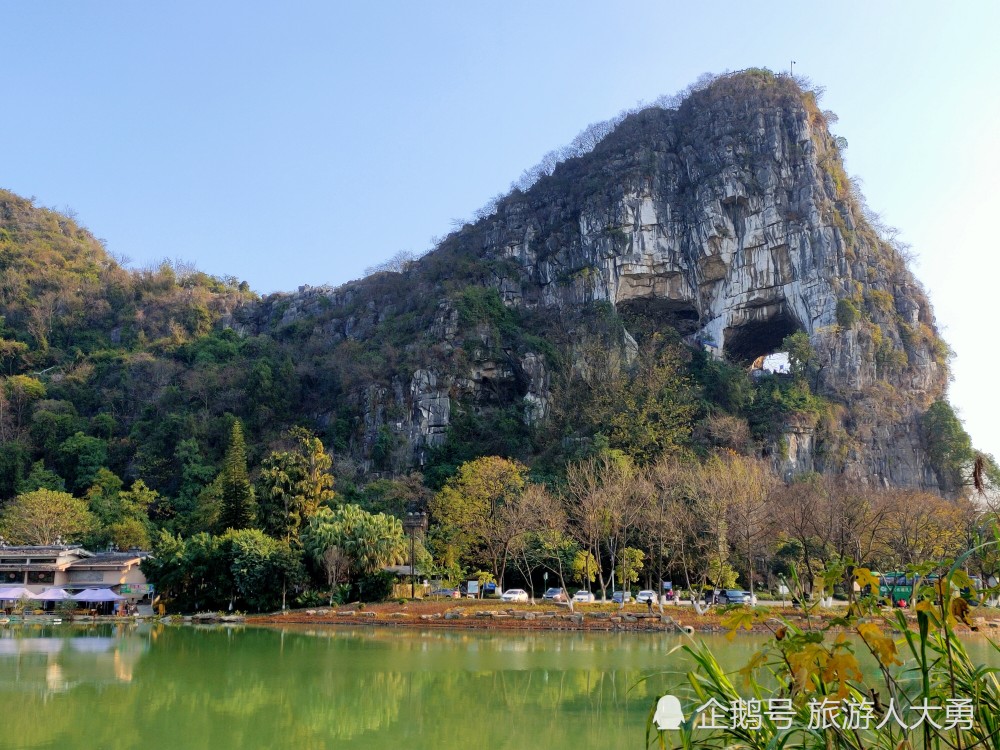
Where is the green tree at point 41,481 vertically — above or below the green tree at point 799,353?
below

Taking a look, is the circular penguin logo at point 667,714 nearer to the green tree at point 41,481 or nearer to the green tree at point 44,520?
the green tree at point 44,520

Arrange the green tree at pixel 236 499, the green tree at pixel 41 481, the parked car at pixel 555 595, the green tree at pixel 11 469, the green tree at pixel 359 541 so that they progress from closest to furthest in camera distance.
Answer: the green tree at pixel 359 541, the parked car at pixel 555 595, the green tree at pixel 236 499, the green tree at pixel 41 481, the green tree at pixel 11 469

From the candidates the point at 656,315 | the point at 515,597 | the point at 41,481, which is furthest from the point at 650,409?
the point at 41,481

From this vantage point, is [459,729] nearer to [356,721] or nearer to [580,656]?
[356,721]

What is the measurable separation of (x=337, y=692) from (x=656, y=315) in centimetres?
5262

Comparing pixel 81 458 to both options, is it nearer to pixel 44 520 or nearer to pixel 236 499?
pixel 44 520

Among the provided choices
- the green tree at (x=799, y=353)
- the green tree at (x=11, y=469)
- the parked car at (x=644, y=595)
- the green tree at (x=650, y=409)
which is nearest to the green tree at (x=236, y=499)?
the parked car at (x=644, y=595)

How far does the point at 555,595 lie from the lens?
34375mm

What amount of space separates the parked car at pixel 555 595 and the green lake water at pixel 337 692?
9.99 m

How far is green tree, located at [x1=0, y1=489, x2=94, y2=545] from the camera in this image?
44938 millimetres

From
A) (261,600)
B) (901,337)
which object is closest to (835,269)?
(901,337)

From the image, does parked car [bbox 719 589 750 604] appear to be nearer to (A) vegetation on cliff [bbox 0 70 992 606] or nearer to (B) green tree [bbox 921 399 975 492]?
(A) vegetation on cliff [bbox 0 70 992 606]

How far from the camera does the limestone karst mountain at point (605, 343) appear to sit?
49844 millimetres

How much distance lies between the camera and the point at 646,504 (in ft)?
114
